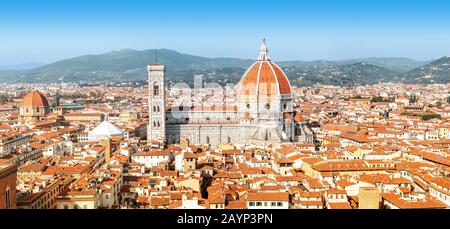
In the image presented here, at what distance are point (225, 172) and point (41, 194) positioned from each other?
5214mm

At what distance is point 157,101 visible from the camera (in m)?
20.9

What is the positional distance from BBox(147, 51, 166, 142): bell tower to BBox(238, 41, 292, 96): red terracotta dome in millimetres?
3759


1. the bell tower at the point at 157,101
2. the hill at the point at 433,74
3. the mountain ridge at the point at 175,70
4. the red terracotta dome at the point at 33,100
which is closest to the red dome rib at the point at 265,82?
the bell tower at the point at 157,101

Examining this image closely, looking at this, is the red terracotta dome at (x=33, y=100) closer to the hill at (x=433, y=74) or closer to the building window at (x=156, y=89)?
the building window at (x=156, y=89)

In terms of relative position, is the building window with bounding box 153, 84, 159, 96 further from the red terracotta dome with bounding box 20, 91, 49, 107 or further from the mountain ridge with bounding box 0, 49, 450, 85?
the mountain ridge with bounding box 0, 49, 450, 85

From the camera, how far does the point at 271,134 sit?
20688 mm

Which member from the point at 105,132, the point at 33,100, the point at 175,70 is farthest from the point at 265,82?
the point at 175,70

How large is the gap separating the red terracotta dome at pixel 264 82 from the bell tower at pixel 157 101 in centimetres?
376

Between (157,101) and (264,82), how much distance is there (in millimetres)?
4739

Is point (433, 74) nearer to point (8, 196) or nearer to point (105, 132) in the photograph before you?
point (105, 132)

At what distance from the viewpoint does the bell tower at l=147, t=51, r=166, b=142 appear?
2072 centimetres
